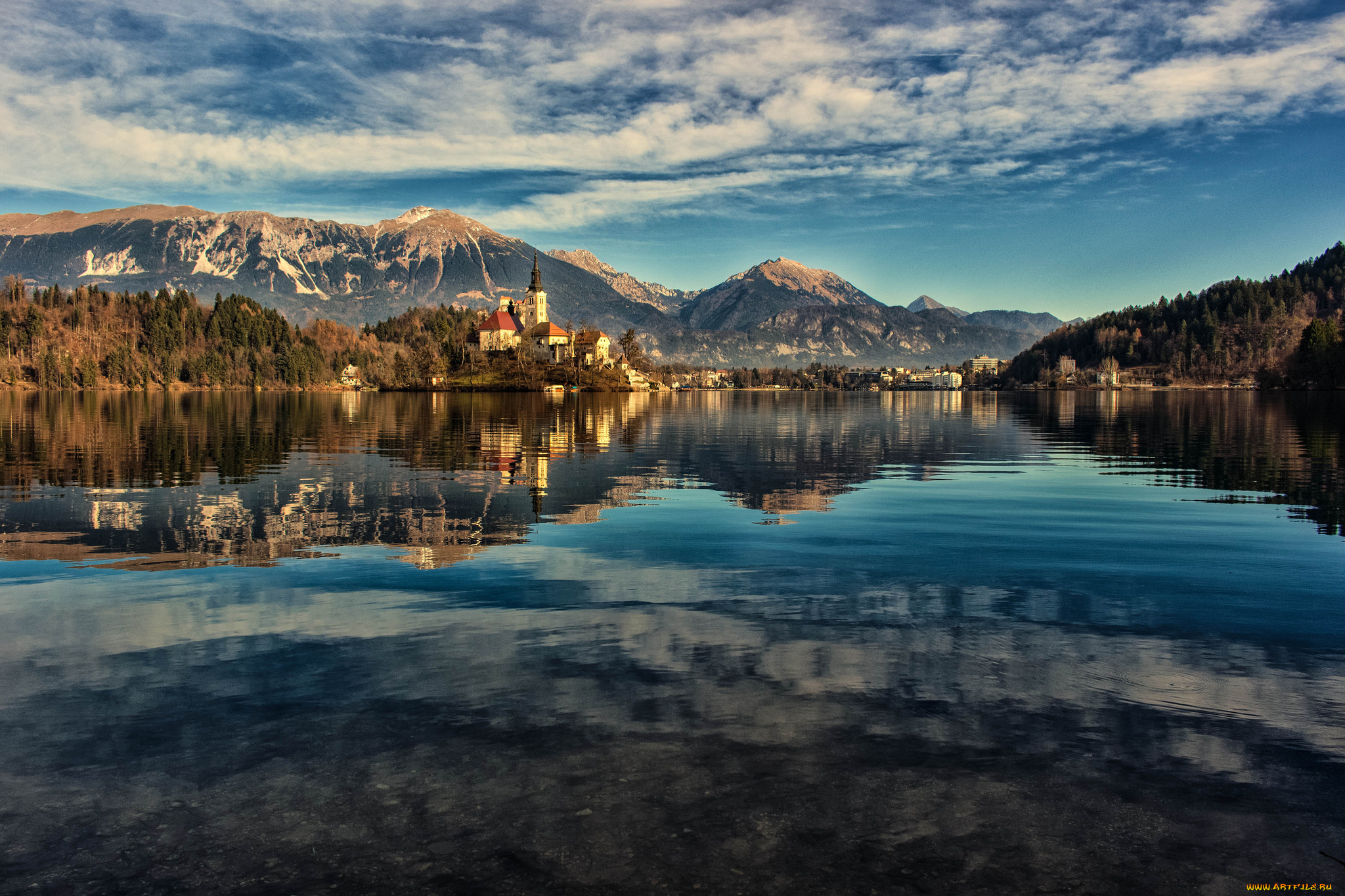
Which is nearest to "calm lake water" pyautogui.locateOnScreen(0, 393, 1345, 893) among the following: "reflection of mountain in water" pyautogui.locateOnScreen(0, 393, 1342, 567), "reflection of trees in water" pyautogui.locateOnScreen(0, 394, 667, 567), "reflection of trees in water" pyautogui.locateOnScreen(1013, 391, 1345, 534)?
"reflection of trees in water" pyautogui.locateOnScreen(0, 394, 667, 567)

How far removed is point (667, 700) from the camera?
33.5 feet

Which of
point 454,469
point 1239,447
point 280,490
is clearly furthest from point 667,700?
point 1239,447

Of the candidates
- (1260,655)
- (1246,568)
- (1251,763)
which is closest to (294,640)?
(1251,763)

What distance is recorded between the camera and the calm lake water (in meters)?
6.91

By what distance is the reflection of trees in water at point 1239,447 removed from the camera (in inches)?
1288

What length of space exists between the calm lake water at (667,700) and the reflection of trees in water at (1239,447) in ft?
20.1

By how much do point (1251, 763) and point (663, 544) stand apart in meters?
14.5

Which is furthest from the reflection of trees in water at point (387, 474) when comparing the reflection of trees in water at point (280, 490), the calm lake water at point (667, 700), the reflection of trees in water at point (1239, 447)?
the reflection of trees in water at point (1239, 447)

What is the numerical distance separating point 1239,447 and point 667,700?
57.9 meters

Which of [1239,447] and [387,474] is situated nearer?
[387,474]

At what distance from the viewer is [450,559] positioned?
19.4m

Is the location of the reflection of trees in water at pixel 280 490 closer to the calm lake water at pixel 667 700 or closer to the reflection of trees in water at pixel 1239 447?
the calm lake water at pixel 667 700

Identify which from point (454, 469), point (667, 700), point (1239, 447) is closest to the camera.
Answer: point (667, 700)

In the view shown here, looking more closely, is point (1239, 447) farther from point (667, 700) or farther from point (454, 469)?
point (667, 700)
